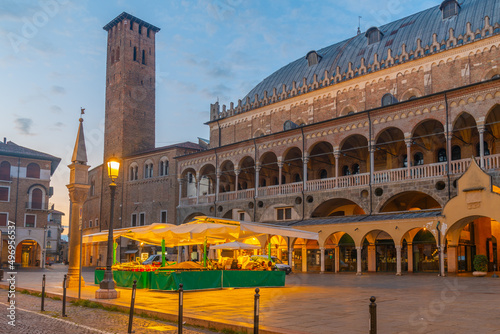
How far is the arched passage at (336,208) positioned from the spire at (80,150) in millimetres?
17758

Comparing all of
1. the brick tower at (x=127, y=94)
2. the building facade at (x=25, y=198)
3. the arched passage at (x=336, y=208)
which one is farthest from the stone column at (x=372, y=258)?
the building facade at (x=25, y=198)

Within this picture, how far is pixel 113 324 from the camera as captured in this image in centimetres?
1029

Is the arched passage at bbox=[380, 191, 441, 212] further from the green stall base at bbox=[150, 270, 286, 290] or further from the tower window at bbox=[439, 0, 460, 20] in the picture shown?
the green stall base at bbox=[150, 270, 286, 290]

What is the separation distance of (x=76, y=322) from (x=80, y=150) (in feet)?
35.0

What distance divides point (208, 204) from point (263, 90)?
41.7 feet

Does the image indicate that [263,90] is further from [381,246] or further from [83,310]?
[83,310]

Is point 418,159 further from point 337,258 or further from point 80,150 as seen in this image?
point 80,150

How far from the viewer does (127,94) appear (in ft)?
178

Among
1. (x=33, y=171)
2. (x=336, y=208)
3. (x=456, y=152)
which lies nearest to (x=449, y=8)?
(x=456, y=152)

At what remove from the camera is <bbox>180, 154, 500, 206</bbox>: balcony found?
2738 cm

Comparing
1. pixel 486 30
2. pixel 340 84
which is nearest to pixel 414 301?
pixel 486 30

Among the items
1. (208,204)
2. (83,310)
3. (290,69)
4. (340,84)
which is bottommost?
(83,310)

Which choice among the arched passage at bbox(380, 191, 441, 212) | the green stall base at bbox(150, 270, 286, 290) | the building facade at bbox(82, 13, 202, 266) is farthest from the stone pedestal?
the building facade at bbox(82, 13, 202, 266)

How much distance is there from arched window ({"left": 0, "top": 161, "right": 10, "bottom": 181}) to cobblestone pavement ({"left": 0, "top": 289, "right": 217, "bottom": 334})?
133 ft
